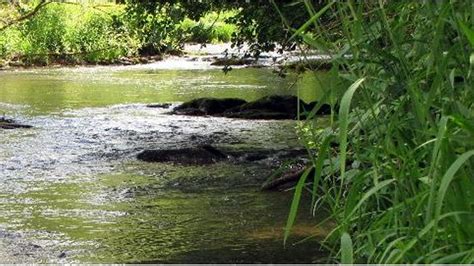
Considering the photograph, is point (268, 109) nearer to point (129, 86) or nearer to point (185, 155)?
point (185, 155)

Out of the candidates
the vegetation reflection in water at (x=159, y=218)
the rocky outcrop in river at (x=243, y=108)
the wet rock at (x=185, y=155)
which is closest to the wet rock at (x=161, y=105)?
the rocky outcrop in river at (x=243, y=108)

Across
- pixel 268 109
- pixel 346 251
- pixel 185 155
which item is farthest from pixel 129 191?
pixel 268 109

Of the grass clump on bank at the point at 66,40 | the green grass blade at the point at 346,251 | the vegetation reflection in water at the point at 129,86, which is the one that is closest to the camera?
the green grass blade at the point at 346,251

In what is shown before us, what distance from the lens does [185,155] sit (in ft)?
35.2

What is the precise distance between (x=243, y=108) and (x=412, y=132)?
13.7 m

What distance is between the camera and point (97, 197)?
833cm

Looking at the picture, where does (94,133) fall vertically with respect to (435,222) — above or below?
below

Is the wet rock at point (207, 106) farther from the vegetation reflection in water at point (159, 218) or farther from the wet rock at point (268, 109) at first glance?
the vegetation reflection in water at point (159, 218)

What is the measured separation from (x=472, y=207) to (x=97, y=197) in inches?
257

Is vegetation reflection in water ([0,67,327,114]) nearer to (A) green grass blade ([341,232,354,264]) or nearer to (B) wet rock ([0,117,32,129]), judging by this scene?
(B) wet rock ([0,117,32,129])

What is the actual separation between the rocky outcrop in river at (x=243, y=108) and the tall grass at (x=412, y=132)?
12.9 metres

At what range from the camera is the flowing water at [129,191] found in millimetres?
6207

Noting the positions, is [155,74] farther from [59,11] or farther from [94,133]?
[94,133]

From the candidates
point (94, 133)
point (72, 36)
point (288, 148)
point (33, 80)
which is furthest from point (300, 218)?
point (72, 36)
